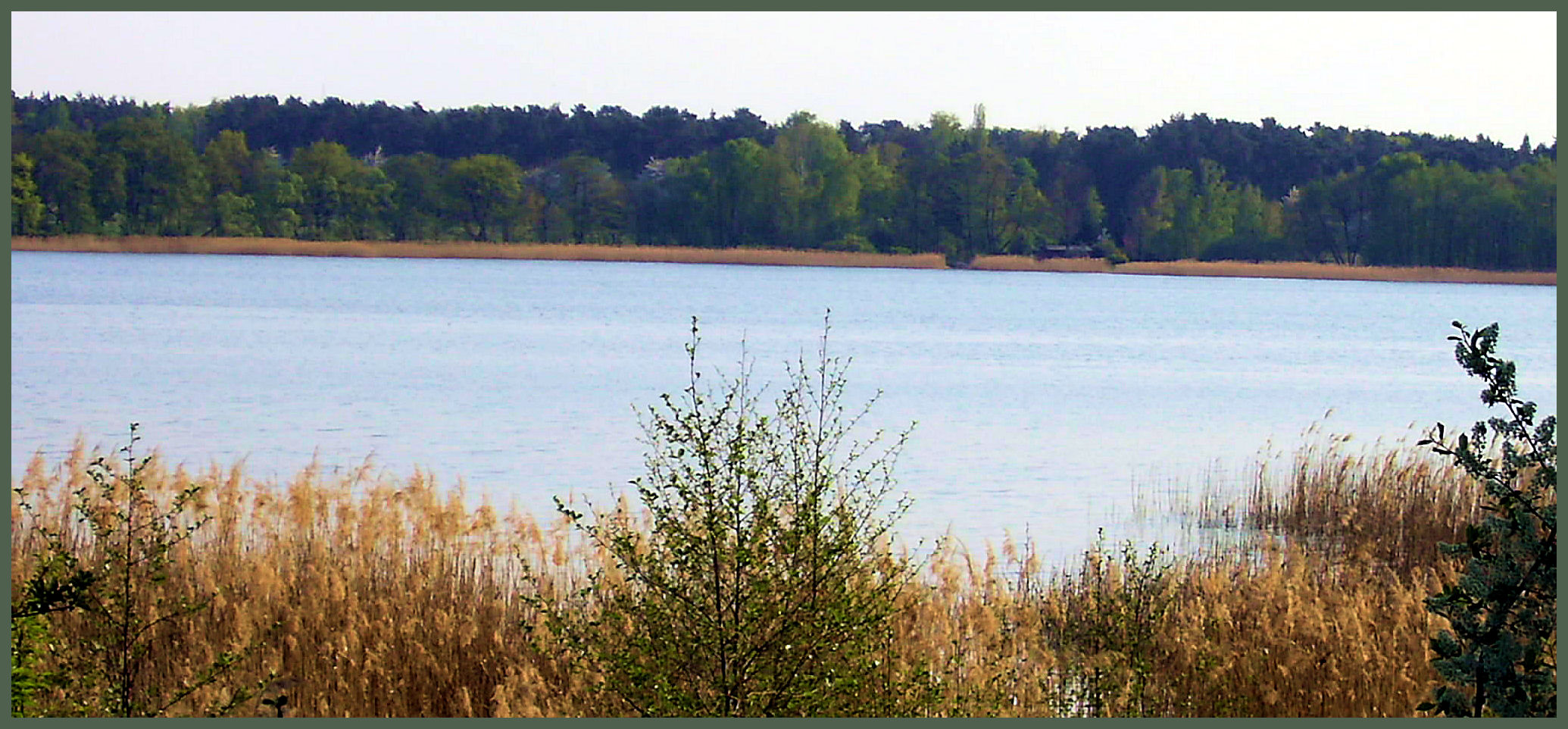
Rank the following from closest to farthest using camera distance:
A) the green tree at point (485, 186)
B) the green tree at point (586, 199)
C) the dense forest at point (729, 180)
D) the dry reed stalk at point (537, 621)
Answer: the dry reed stalk at point (537, 621), the dense forest at point (729, 180), the green tree at point (485, 186), the green tree at point (586, 199)

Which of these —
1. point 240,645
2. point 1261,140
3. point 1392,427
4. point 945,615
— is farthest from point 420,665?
point 1261,140

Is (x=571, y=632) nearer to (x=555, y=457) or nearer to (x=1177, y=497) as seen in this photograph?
(x=1177, y=497)

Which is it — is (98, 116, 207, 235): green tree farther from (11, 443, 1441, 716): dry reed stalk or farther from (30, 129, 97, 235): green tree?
(11, 443, 1441, 716): dry reed stalk

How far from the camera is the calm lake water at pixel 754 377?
17.4m

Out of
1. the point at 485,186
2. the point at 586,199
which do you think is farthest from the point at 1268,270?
the point at 485,186

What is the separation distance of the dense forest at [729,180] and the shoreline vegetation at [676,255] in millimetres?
501

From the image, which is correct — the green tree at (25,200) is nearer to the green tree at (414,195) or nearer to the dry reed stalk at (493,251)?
the dry reed stalk at (493,251)

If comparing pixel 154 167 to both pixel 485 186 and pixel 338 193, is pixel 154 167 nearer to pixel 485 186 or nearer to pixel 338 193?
pixel 338 193

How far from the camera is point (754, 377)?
25.3 metres

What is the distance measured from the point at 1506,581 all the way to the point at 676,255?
71973 mm

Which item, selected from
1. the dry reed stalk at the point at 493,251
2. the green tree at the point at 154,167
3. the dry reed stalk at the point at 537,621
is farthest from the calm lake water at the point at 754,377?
the dry reed stalk at the point at 493,251

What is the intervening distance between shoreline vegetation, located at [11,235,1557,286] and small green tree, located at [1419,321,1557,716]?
212 ft

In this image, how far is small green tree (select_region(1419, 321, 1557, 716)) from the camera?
481 centimetres

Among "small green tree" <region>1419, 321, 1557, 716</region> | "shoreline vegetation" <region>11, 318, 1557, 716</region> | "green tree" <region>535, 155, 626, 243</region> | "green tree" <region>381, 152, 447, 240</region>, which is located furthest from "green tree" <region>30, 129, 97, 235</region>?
"small green tree" <region>1419, 321, 1557, 716</region>
